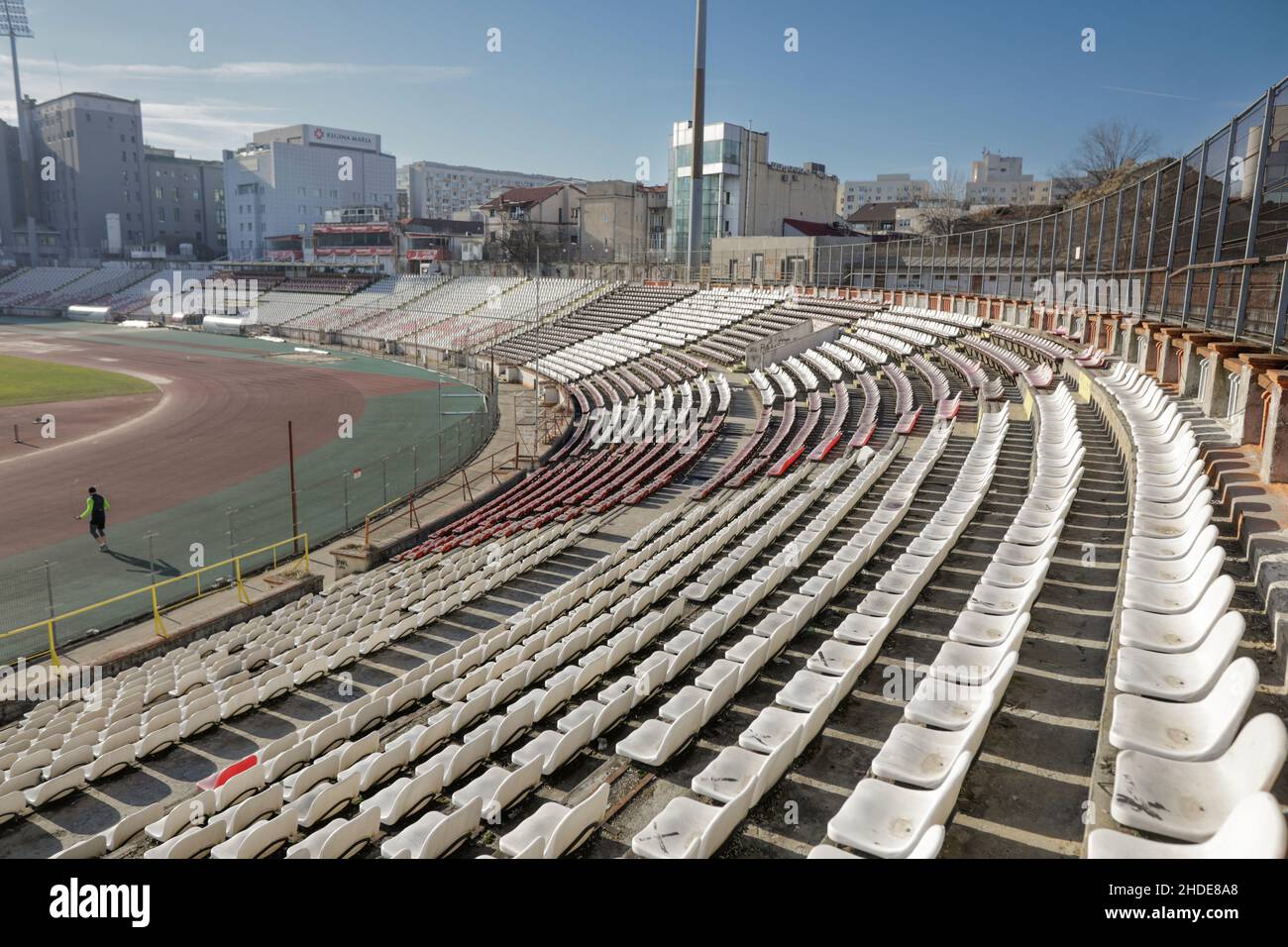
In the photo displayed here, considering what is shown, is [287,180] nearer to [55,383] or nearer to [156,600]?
[55,383]

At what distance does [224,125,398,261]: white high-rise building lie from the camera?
371 ft

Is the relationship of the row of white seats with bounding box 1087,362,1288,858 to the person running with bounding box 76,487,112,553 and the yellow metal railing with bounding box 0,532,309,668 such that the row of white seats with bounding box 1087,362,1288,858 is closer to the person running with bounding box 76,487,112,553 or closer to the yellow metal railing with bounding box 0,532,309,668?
the yellow metal railing with bounding box 0,532,309,668

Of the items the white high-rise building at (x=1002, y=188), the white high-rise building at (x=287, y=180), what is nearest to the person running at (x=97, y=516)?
the white high-rise building at (x=287, y=180)

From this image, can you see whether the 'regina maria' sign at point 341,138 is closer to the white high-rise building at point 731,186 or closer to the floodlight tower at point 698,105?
the white high-rise building at point 731,186

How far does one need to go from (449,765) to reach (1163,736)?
18.5 ft

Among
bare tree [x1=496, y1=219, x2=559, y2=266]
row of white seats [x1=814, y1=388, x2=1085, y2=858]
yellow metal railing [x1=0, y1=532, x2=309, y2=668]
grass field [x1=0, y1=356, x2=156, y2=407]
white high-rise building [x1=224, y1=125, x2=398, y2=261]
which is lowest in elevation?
yellow metal railing [x1=0, y1=532, x2=309, y2=668]

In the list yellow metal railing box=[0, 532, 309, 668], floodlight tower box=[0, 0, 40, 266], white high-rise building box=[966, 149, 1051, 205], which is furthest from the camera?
white high-rise building box=[966, 149, 1051, 205]

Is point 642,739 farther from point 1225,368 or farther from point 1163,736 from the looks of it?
point 1225,368

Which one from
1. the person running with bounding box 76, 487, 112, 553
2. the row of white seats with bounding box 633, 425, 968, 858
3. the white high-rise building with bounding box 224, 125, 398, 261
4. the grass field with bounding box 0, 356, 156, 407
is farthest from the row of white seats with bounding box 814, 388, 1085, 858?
the white high-rise building with bounding box 224, 125, 398, 261

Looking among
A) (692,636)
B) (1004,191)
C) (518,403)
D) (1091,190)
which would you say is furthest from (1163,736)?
(1004,191)

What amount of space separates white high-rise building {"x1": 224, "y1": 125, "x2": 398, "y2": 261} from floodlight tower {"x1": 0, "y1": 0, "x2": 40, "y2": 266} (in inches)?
972

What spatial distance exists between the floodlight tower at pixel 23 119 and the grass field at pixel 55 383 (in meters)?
73.2

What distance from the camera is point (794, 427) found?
25453 millimetres

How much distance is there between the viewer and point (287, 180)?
376 feet
